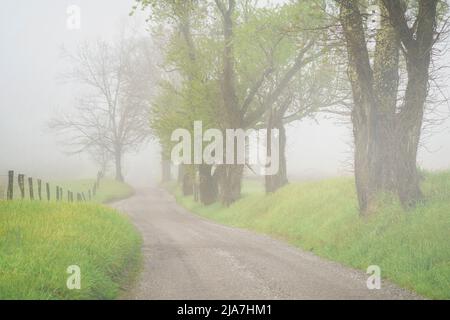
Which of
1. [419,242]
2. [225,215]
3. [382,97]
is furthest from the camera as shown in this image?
[225,215]

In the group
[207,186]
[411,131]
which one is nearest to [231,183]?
[207,186]

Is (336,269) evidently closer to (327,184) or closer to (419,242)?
(419,242)

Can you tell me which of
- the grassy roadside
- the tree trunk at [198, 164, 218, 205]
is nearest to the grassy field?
the grassy roadside

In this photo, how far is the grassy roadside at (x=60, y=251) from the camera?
836 cm

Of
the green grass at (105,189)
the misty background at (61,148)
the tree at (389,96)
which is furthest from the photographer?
the misty background at (61,148)

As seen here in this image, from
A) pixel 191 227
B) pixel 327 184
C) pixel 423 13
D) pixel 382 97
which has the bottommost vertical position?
pixel 191 227

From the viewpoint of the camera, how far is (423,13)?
13.6 metres

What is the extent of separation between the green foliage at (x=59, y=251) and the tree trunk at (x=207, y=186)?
15.4 m

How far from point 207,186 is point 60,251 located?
21.9 m

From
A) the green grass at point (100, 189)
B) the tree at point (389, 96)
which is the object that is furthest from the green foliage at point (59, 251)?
the green grass at point (100, 189)

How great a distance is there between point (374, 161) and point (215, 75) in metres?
15.9

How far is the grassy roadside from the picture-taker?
27.4 ft

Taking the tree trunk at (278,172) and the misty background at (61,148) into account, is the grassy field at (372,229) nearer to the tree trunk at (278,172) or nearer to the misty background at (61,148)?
the tree trunk at (278,172)
